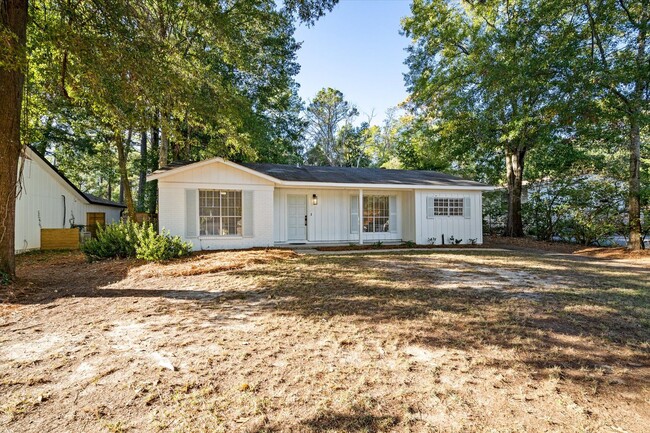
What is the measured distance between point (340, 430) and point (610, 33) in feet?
47.8

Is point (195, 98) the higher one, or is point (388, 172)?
point (195, 98)

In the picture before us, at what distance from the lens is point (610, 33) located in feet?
35.4

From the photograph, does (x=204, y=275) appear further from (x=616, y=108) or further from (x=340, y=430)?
(x=616, y=108)

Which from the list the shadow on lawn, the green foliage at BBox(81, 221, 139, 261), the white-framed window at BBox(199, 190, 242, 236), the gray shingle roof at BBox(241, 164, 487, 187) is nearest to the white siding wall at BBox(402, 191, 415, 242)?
the gray shingle roof at BBox(241, 164, 487, 187)

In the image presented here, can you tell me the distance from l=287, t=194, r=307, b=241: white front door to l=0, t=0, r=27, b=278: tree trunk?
300 inches

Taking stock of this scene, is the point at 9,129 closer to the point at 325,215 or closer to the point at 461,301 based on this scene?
the point at 461,301

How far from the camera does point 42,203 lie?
39.6ft

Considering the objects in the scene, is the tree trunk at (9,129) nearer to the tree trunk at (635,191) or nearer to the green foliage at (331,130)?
the tree trunk at (635,191)

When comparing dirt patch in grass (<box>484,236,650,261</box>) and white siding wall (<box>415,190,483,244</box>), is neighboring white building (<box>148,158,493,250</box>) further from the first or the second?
dirt patch in grass (<box>484,236,650,261</box>)

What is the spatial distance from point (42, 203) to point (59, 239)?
1.48 m

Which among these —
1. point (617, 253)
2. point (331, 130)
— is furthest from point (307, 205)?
point (331, 130)

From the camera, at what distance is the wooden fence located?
1174 centimetres

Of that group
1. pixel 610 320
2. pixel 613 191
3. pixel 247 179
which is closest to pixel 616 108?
pixel 613 191

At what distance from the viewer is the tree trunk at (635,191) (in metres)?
10.7
